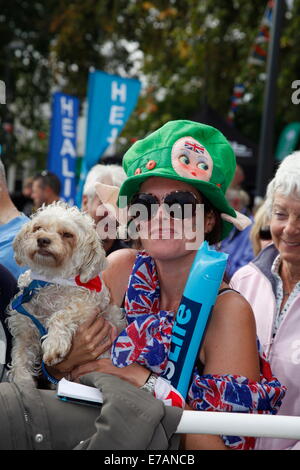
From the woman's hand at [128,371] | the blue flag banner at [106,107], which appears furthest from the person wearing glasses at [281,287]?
the blue flag banner at [106,107]

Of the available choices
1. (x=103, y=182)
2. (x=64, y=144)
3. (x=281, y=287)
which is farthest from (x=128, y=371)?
(x=64, y=144)

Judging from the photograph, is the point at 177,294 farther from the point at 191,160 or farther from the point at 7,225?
the point at 7,225

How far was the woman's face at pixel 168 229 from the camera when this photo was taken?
2.24m

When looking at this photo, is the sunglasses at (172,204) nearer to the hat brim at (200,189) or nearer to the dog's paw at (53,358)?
the hat brim at (200,189)

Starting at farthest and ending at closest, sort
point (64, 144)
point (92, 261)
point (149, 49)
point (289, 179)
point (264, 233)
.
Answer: point (149, 49)
point (64, 144)
point (264, 233)
point (289, 179)
point (92, 261)

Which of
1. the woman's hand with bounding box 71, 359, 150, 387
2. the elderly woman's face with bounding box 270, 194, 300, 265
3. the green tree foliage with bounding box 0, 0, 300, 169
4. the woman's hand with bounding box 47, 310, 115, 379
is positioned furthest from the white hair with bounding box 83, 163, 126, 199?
the green tree foliage with bounding box 0, 0, 300, 169

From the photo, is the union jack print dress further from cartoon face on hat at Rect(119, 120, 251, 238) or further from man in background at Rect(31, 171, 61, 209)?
man in background at Rect(31, 171, 61, 209)

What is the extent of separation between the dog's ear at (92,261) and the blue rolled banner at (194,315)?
0.82m

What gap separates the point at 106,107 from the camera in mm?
9203

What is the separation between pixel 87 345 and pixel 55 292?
414mm

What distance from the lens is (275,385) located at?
2.08 m
